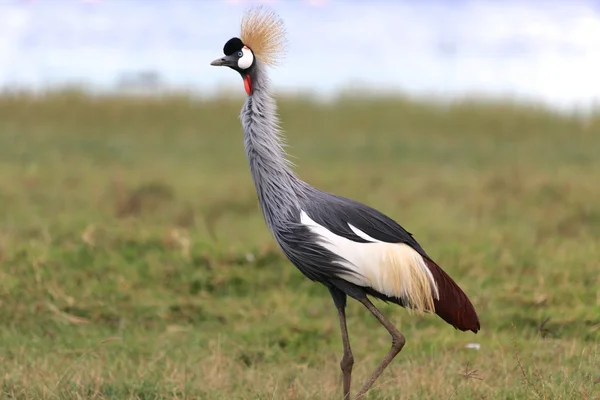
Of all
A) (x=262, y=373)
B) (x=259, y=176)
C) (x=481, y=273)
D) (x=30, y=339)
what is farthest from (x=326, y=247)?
(x=481, y=273)

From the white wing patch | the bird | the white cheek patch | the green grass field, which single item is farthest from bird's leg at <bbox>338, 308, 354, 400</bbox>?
the white cheek patch

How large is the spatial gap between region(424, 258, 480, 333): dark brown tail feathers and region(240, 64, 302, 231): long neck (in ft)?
2.52

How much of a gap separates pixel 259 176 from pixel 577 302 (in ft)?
10.3

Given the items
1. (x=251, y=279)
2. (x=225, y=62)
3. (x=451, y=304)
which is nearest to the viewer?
(x=451, y=304)

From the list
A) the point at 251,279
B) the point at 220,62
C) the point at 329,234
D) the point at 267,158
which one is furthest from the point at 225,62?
the point at 251,279

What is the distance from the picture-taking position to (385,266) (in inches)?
166

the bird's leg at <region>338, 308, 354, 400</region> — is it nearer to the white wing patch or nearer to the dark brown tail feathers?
the white wing patch

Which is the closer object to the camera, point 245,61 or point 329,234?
point 329,234

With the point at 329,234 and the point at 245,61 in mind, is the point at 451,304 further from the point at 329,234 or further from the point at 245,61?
the point at 245,61

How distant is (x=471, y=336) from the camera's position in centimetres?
592

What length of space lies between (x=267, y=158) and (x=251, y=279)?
9.07ft

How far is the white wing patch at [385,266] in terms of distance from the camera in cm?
416

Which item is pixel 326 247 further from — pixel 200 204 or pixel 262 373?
pixel 200 204

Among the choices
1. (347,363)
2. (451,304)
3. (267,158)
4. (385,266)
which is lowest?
(347,363)
